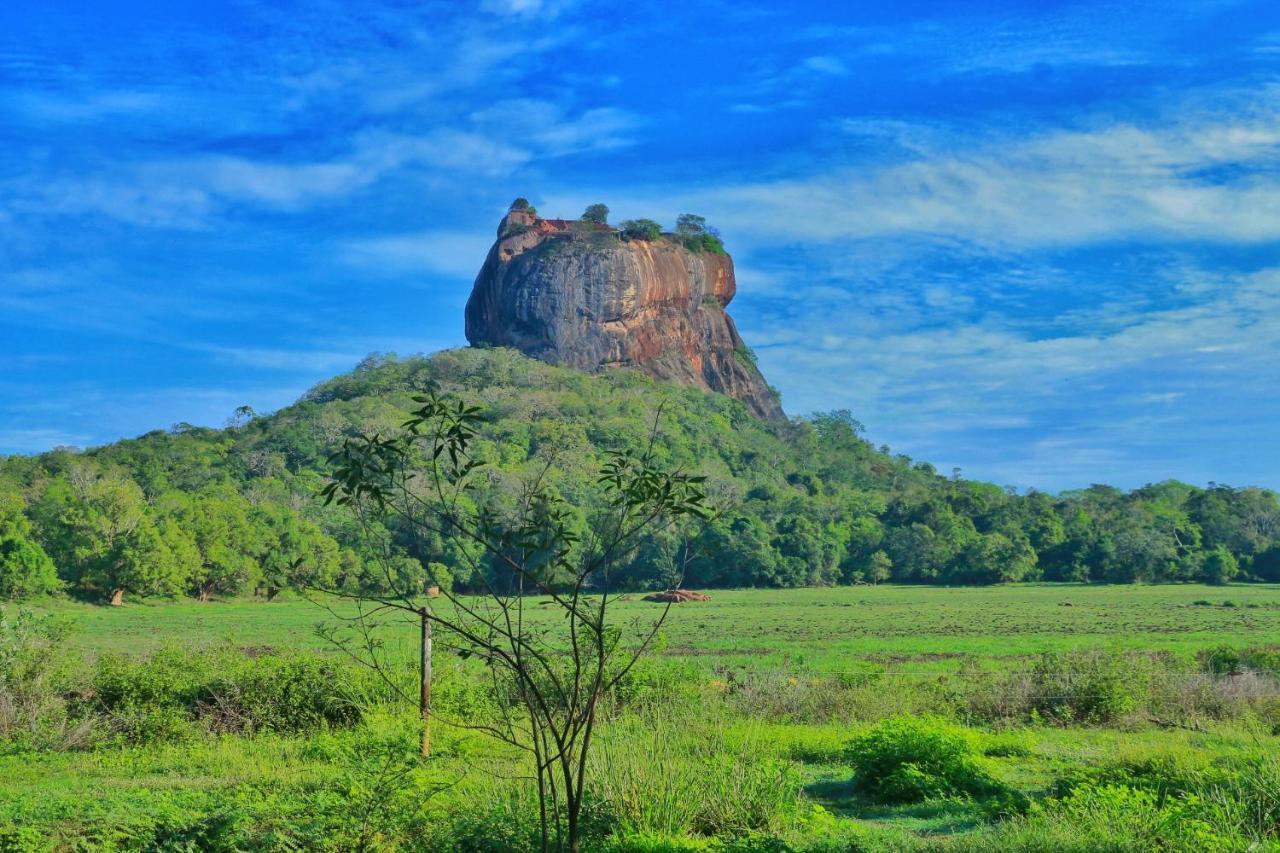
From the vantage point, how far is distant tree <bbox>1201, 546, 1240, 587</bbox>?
88.9 metres

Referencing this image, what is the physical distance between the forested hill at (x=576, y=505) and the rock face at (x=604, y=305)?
966cm

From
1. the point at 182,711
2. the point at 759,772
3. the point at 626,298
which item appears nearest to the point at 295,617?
the point at 182,711

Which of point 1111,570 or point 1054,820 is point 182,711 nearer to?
point 1054,820

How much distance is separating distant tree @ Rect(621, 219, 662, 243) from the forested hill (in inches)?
970

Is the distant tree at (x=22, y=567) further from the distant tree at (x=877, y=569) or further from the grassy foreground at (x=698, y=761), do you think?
the distant tree at (x=877, y=569)

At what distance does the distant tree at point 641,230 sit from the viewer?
156m

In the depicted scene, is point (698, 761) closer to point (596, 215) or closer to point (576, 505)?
point (576, 505)

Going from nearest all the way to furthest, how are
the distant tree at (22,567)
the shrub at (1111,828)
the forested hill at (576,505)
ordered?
1. the shrub at (1111,828)
2. the distant tree at (22,567)
3. the forested hill at (576,505)

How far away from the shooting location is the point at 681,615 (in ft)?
185

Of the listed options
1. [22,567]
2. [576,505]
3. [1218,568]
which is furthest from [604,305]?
[22,567]

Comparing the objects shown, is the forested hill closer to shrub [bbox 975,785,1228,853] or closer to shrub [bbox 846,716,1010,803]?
shrub [bbox 846,716,1010,803]

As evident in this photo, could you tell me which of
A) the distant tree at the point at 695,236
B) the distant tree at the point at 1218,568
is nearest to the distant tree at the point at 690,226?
the distant tree at the point at 695,236

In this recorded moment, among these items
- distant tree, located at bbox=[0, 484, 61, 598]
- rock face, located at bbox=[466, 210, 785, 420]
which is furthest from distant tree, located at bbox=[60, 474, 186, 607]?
rock face, located at bbox=[466, 210, 785, 420]

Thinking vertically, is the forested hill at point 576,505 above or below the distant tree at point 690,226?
below
